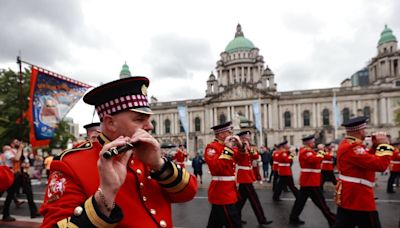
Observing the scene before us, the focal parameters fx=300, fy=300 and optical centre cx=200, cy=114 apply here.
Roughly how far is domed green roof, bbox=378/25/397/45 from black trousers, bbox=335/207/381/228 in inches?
2733

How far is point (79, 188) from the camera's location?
73.0 inches

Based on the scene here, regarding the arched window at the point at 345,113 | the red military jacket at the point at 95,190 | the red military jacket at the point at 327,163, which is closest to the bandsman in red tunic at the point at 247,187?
the red military jacket at the point at 95,190

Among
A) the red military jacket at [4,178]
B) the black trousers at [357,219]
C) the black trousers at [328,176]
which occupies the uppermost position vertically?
the red military jacket at [4,178]

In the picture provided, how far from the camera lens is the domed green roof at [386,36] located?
202 ft

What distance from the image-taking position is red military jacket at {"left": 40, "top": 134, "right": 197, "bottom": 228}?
1626 mm

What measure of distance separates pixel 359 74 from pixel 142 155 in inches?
3749

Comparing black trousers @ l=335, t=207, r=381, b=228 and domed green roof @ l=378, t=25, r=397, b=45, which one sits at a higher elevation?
domed green roof @ l=378, t=25, r=397, b=45

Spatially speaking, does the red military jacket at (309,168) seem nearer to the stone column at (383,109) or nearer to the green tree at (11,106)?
the green tree at (11,106)

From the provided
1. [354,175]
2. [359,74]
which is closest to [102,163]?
[354,175]

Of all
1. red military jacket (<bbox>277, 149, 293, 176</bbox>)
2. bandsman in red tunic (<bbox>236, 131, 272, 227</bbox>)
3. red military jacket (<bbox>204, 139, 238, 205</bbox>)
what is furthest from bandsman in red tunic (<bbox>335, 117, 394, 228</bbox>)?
red military jacket (<bbox>277, 149, 293, 176</bbox>)

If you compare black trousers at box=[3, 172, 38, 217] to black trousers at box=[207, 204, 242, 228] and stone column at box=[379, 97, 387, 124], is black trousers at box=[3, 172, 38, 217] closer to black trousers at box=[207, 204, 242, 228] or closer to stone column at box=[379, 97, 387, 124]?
black trousers at box=[207, 204, 242, 228]

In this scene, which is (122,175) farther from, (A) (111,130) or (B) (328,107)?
(B) (328,107)

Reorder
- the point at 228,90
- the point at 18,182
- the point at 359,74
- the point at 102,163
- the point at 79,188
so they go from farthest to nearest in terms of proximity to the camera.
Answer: the point at 359,74 → the point at 228,90 → the point at 18,182 → the point at 79,188 → the point at 102,163

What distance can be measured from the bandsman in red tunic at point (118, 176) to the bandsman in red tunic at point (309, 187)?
18.8 ft
